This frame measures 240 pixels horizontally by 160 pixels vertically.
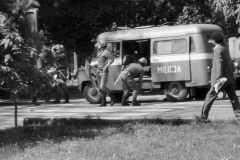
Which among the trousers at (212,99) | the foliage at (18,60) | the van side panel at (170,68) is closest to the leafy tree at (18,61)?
the foliage at (18,60)

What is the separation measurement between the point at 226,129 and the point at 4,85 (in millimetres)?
3313

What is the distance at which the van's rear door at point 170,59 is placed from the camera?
61.5ft

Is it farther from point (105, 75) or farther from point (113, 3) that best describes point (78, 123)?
point (113, 3)

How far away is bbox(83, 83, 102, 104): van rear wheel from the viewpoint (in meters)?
19.6

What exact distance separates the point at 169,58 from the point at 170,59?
5cm

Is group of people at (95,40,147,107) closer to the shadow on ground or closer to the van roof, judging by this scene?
the van roof

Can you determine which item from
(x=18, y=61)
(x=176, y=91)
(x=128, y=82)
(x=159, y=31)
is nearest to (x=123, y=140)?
(x=18, y=61)

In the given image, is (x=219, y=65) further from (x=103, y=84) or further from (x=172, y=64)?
(x=172, y=64)

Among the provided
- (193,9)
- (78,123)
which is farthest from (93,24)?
(78,123)

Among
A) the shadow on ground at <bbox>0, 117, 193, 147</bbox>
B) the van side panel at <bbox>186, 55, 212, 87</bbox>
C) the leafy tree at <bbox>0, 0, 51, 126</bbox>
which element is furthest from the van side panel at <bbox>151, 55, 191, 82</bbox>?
the leafy tree at <bbox>0, 0, 51, 126</bbox>

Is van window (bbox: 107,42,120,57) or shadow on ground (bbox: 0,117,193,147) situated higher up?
van window (bbox: 107,42,120,57)

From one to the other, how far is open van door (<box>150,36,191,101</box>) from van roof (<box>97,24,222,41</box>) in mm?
169

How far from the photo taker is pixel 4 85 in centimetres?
866

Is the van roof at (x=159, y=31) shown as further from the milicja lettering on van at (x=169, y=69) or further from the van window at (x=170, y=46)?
the milicja lettering on van at (x=169, y=69)
